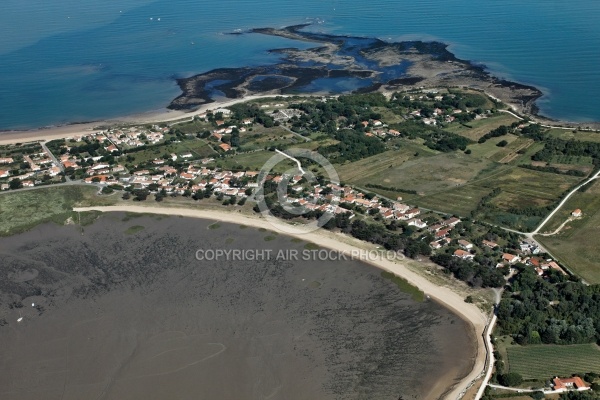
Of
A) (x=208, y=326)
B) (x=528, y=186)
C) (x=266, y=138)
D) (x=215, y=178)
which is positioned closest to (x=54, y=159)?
(x=215, y=178)

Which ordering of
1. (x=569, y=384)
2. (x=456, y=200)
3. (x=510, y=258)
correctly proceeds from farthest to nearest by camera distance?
1. (x=456, y=200)
2. (x=510, y=258)
3. (x=569, y=384)

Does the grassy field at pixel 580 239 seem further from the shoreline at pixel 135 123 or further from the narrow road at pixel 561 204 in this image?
the shoreline at pixel 135 123

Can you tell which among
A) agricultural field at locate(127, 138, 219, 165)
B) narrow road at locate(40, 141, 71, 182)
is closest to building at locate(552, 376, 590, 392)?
agricultural field at locate(127, 138, 219, 165)

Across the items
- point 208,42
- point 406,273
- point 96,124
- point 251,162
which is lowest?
point 96,124

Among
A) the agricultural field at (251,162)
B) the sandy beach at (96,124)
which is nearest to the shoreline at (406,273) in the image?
the agricultural field at (251,162)

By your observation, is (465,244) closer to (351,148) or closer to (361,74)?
(351,148)

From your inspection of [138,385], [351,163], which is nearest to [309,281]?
[138,385]
